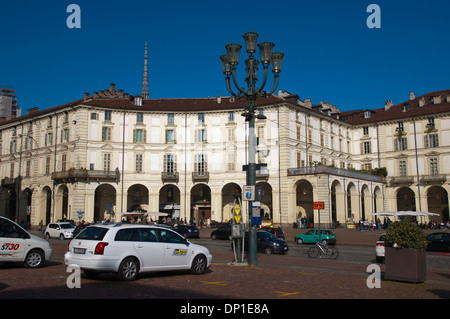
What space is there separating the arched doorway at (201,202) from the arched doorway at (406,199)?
26642mm

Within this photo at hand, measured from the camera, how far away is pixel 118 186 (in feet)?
184

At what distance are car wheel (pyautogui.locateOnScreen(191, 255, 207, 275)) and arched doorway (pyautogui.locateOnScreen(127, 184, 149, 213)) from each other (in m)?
44.6

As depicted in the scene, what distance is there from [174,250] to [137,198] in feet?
151

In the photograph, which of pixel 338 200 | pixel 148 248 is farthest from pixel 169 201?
pixel 148 248

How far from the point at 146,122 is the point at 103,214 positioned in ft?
41.2

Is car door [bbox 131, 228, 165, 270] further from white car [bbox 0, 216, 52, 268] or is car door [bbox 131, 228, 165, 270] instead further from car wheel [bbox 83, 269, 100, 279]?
white car [bbox 0, 216, 52, 268]

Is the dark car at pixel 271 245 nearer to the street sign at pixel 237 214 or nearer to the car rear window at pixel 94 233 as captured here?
the street sign at pixel 237 214

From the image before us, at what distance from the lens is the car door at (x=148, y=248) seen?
12.4 metres

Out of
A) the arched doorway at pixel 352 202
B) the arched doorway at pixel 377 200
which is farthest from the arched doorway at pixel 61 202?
the arched doorway at pixel 377 200

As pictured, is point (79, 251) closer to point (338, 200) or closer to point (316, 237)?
point (316, 237)

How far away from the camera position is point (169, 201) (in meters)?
59.0

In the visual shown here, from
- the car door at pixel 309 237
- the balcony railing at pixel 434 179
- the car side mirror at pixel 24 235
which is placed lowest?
the car door at pixel 309 237

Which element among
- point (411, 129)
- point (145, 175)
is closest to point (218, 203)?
point (145, 175)
